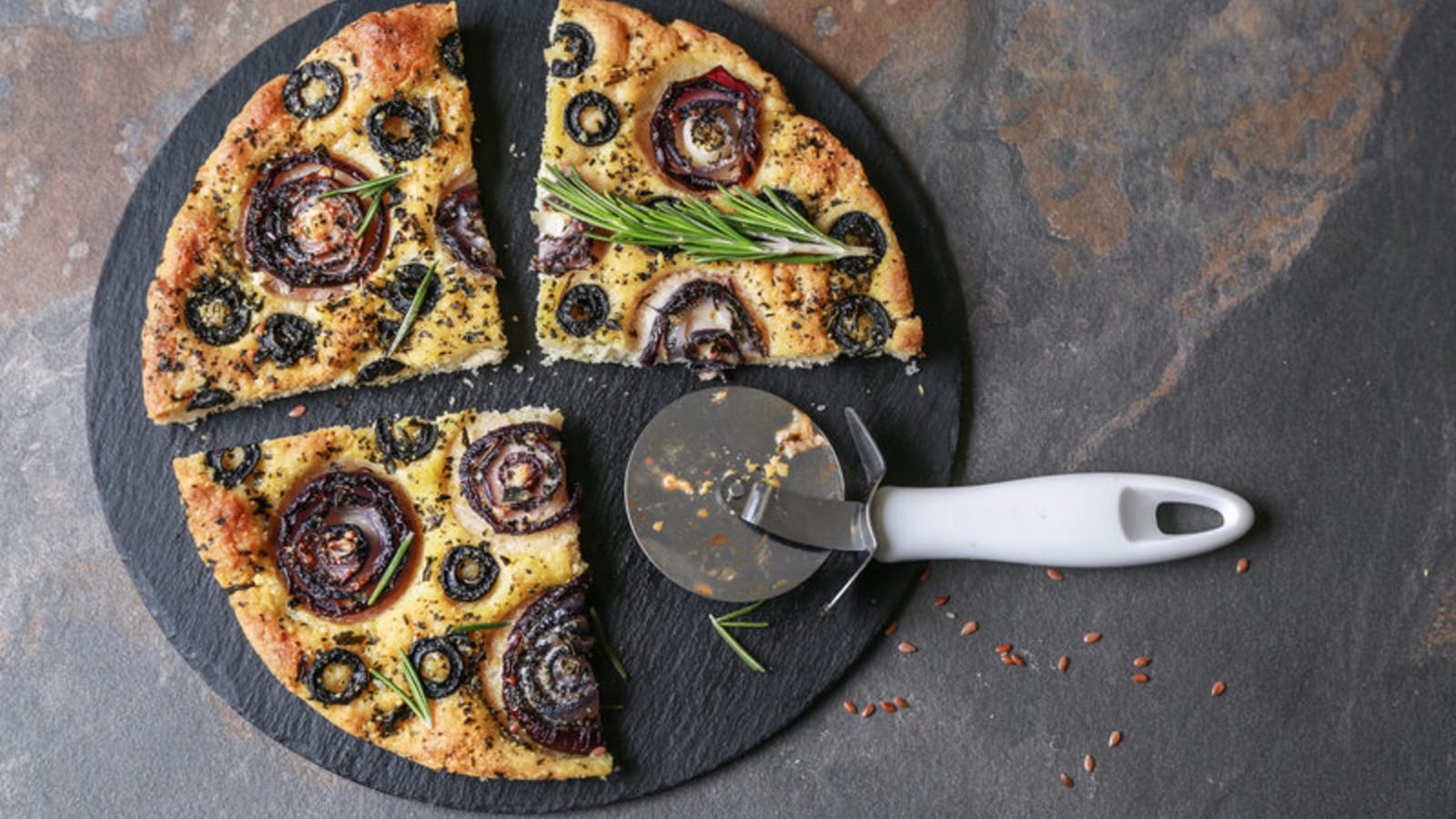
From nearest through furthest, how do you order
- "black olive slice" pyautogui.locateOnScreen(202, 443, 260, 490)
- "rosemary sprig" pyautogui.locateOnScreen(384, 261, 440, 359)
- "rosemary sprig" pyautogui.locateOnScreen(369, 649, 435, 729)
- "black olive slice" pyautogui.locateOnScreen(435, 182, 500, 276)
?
"rosemary sprig" pyautogui.locateOnScreen(369, 649, 435, 729) < "black olive slice" pyautogui.locateOnScreen(202, 443, 260, 490) < "rosemary sprig" pyautogui.locateOnScreen(384, 261, 440, 359) < "black olive slice" pyautogui.locateOnScreen(435, 182, 500, 276)

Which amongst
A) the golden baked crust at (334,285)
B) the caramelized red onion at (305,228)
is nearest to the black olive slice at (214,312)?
the golden baked crust at (334,285)

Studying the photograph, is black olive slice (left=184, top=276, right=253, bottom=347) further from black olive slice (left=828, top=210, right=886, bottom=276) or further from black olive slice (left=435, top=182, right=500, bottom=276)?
black olive slice (left=828, top=210, right=886, bottom=276)

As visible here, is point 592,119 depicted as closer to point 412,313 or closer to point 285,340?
point 412,313

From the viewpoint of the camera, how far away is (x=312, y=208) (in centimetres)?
453

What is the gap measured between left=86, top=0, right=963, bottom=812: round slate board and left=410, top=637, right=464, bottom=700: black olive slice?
0.42m

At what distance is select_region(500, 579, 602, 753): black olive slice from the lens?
439 centimetres

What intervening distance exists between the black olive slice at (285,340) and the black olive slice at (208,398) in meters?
0.16

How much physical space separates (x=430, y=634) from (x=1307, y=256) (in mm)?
3514

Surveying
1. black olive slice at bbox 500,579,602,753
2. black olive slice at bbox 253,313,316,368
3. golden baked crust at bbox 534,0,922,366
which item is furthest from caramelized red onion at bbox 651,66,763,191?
black olive slice at bbox 500,579,602,753

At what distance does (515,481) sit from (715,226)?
1.12m

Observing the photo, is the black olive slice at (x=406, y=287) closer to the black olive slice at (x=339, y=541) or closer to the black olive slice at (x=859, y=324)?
the black olive slice at (x=339, y=541)

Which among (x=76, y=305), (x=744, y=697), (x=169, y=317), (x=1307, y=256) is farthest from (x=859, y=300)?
(x=76, y=305)

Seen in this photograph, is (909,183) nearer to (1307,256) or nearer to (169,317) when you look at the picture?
A: (1307,256)

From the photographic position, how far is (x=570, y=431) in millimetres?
4750
